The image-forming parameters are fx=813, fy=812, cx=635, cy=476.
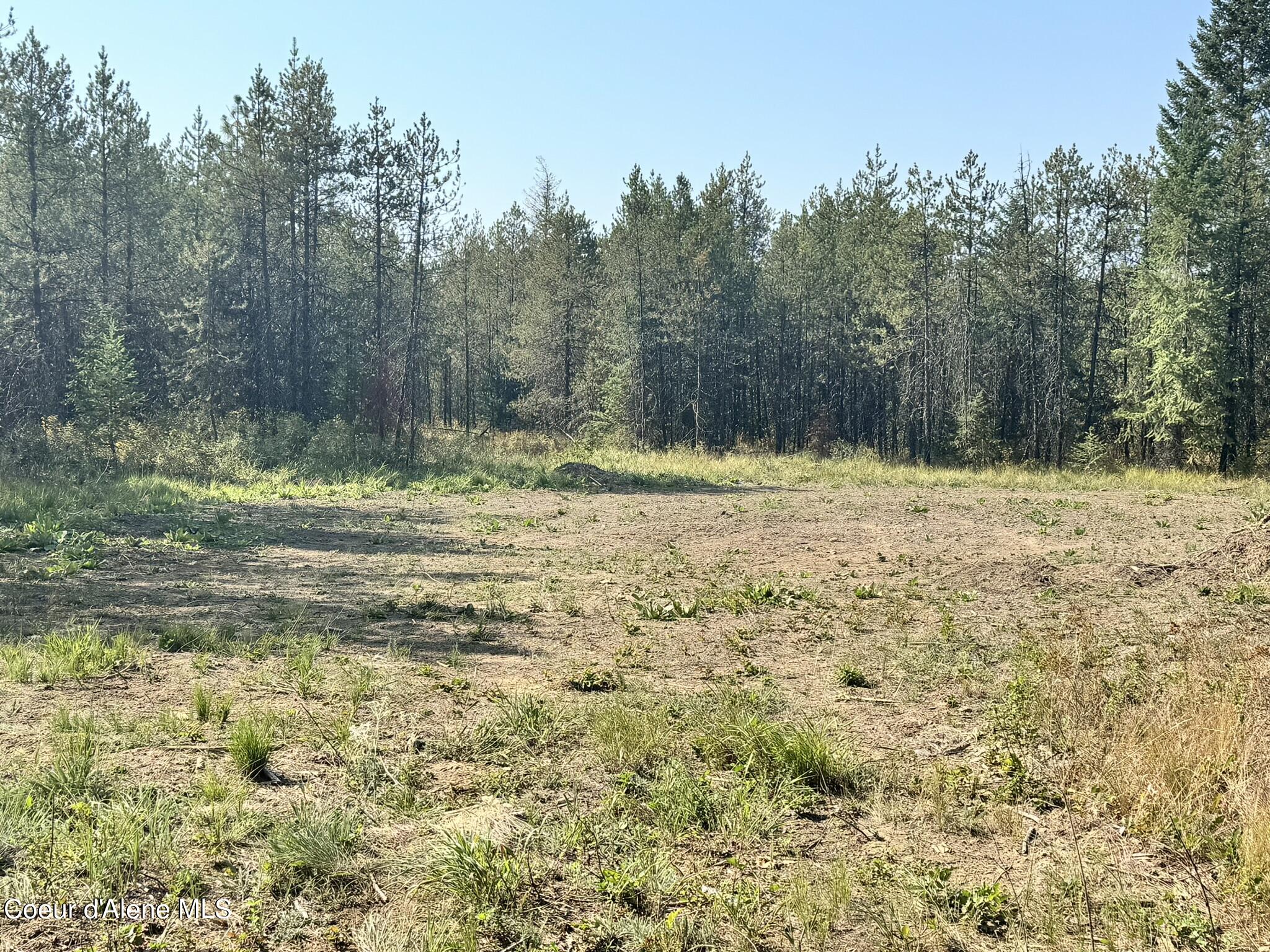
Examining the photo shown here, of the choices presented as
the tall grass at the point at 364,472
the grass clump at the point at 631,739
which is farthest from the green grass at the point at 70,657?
the tall grass at the point at 364,472

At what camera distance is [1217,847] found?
12.9ft

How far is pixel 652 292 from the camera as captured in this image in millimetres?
38688

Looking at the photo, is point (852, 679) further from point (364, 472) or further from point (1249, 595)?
point (364, 472)

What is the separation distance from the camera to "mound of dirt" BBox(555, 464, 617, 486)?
24.2 metres

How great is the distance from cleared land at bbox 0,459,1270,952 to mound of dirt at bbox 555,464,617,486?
44.1ft

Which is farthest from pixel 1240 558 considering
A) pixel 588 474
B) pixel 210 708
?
pixel 588 474

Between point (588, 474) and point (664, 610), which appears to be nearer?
point (664, 610)

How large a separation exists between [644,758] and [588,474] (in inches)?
782

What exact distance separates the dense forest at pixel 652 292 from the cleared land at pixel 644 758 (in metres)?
21.1

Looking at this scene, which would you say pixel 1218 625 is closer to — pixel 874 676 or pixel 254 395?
pixel 874 676

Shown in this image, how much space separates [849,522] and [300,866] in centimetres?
1426

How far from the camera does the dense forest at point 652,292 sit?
29219 mm

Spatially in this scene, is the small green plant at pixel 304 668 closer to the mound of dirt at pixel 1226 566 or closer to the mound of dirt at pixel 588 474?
the mound of dirt at pixel 1226 566

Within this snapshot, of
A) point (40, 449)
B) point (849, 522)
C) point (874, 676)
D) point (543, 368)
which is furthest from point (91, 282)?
point (874, 676)
